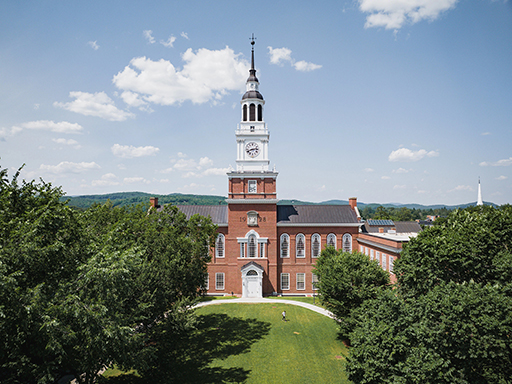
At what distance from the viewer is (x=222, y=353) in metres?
24.9

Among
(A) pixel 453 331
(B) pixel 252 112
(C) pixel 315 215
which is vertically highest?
(B) pixel 252 112

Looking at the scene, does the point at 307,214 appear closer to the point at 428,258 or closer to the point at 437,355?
the point at 428,258

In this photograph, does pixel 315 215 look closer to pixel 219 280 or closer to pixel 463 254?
pixel 219 280

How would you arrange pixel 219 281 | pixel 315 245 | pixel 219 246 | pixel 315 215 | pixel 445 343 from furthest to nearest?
1. pixel 315 215
2. pixel 315 245
3. pixel 219 281
4. pixel 219 246
5. pixel 445 343

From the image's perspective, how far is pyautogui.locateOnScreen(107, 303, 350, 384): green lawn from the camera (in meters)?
21.4

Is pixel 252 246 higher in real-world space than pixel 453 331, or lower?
higher

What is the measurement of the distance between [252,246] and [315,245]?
950 cm

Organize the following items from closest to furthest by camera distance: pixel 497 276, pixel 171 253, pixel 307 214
Answer: 1. pixel 497 276
2. pixel 171 253
3. pixel 307 214

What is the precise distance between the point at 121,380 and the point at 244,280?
21770 mm

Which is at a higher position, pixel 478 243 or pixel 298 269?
pixel 478 243

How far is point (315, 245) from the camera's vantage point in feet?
143

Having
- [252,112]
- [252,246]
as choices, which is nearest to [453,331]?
[252,246]

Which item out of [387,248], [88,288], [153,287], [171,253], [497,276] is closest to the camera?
[88,288]

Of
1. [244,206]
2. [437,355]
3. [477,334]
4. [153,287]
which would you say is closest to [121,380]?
[153,287]
